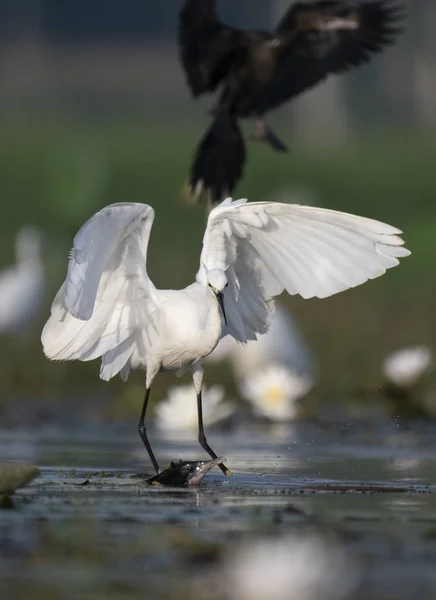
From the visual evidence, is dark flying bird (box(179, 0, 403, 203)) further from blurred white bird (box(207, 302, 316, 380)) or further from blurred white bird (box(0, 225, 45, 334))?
blurred white bird (box(0, 225, 45, 334))

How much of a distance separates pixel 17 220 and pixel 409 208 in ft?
15.5

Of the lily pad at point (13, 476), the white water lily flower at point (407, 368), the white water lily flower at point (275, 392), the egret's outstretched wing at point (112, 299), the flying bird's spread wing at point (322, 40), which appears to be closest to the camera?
the lily pad at point (13, 476)

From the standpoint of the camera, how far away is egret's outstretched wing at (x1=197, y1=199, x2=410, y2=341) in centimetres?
761

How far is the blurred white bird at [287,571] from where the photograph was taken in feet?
15.6

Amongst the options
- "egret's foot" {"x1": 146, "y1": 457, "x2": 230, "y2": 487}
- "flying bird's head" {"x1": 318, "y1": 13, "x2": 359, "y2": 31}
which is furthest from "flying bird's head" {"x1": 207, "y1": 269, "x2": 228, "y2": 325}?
"flying bird's head" {"x1": 318, "y1": 13, "x2": 359, "y2": 31}

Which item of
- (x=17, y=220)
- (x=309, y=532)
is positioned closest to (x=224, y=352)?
(x=309, y=532)

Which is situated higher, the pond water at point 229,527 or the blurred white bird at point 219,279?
the blurred white bird at point 219,279

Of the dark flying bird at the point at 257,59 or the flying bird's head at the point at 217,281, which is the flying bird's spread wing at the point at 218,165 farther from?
the flying bird's head at the point at 217,281

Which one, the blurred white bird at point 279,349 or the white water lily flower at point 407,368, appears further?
the blurred white bird at point 279,349

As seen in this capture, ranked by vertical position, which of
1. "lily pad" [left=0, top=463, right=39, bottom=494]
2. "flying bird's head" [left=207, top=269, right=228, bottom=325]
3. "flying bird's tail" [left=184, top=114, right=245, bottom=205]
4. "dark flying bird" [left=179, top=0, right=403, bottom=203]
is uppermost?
"dark flying bird" [left=179, top=0, right=403, bottom=203]

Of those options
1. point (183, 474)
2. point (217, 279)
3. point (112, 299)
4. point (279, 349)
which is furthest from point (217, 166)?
point (183, 474)

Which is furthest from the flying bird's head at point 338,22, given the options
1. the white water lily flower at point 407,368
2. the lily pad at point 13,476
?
the lily pad at point 13,476

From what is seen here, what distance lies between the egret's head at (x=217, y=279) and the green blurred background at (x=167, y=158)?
3.33 metres

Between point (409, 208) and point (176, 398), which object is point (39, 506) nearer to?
point (176, 398)
